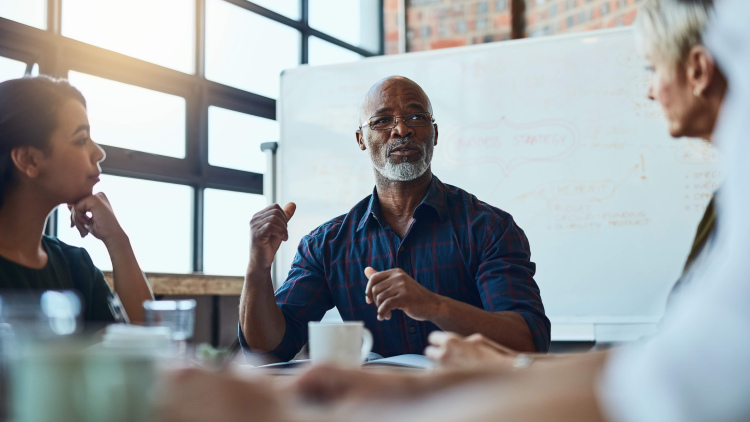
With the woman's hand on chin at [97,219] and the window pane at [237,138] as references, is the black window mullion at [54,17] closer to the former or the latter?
the window pane at [237,138]

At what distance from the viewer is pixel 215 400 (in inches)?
14.6

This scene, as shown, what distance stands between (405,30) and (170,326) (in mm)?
3593

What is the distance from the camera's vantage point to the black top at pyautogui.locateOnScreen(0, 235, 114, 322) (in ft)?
4.87

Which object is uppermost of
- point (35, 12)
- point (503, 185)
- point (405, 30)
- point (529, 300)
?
point (405, 30)

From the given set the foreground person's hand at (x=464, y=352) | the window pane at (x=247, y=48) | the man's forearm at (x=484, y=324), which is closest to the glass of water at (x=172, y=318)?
the foreground person's hand at (x=464, y=352)

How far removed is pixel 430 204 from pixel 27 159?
38.0 inches

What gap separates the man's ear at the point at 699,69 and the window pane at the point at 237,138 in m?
2.95

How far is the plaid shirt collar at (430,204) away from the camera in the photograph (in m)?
1.92

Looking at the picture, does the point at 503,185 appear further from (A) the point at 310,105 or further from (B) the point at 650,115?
(A) the point at 310,105

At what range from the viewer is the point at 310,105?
345 cm

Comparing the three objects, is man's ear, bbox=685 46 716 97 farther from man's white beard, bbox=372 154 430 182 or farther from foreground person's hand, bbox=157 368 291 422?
man's white beard, bbox=372 154 430 182

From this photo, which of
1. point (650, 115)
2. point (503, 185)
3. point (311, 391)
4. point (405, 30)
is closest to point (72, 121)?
point (311, 391)

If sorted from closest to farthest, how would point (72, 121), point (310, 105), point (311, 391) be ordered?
point (311, 391) < point (72, 121) < point (310, 105)

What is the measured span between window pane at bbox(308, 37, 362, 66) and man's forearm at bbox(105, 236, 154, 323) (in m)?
2.45
